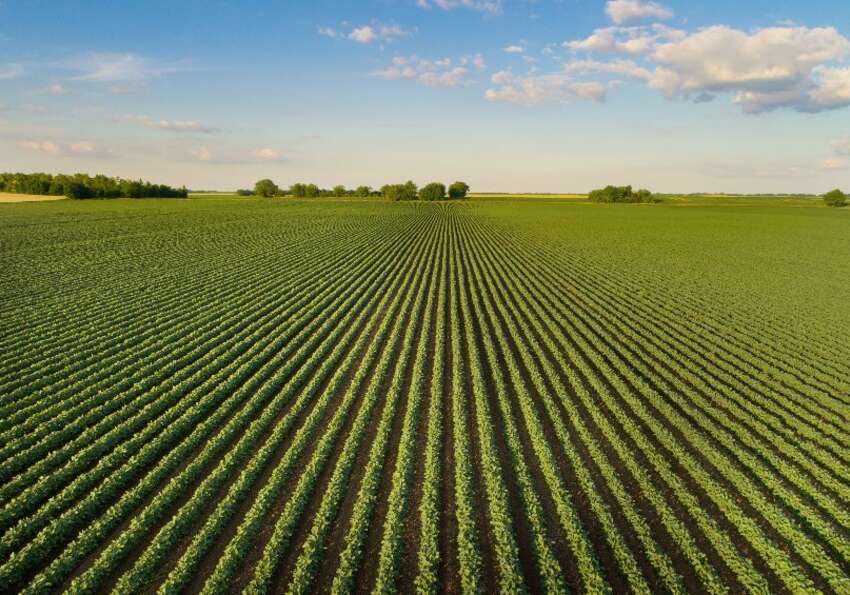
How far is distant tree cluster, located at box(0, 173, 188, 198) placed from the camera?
8569 cm

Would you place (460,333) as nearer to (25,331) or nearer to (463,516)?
(463,516)

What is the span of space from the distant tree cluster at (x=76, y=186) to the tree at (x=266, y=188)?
3294 cm

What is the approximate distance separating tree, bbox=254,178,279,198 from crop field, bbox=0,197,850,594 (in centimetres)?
11284

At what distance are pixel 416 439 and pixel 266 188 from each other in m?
134

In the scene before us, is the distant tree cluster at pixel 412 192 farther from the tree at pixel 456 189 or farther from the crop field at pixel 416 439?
the crop field at pixel 416 439

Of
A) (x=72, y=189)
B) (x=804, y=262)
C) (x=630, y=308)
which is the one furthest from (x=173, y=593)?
(x=72, y=189)

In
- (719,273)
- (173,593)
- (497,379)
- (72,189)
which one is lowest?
(173,593)

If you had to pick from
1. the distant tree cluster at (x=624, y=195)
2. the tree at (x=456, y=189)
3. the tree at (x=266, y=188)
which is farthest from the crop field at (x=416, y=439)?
the tree at (x=456, y=189)

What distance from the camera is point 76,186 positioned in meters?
84.4

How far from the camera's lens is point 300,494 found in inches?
336

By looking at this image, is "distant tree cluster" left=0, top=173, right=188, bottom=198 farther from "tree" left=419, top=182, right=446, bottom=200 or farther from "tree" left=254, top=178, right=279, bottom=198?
"tree" left=419, top=182, right=446, bottom=200

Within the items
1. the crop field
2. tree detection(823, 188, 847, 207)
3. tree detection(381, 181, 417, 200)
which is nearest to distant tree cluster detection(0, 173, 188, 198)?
tree detection(381, 181, 417, 200)

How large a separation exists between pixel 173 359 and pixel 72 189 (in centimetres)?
9730

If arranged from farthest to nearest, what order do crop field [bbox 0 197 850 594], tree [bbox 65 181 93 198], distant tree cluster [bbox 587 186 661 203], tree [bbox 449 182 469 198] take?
tree [bbox 449 182 469 198] → distant tree cluster [bbox 587 186 661 203] → tree [bbox 65 181 93 198] → crop field [bbox 0 197 850 594]
